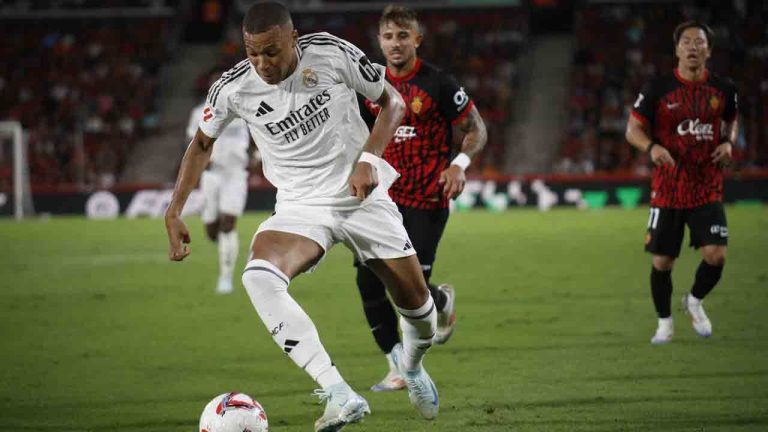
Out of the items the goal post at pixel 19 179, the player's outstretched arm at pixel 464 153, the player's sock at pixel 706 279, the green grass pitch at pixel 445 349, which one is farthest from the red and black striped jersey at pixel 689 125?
the goal post at pixel 19 179

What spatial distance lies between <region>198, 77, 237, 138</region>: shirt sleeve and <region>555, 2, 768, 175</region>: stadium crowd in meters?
21.7

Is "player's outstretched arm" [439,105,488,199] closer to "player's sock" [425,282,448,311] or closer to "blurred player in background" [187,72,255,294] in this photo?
"player's sock" [425,282,448,311]

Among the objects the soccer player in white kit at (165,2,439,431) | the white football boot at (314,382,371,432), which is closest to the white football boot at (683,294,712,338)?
the soccer player in white kit at (165,2,439,431)

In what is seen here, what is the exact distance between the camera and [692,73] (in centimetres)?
843

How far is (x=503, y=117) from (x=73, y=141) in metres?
13.2

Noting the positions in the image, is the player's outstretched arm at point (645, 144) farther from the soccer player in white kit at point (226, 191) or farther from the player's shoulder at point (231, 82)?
the soccer player in white kit at point (226, 191)

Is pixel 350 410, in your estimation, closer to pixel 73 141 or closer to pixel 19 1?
pixel 73 141

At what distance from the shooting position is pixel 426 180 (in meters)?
7.34

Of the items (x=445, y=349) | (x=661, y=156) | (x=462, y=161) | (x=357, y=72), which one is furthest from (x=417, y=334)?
(x=661, y=156)

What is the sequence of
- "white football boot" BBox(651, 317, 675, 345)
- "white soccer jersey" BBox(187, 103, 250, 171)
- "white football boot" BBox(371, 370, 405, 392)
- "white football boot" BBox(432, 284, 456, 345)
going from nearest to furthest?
1. "white football boot" BBox(371, 370, 405, 392)
2. "white football boot" BBox(432, 284, 456, 345)
3. "white football boot" BBox(651, 317, 675, 345)
4. "white soccer jersey" BBox(187, 103, 250, 171)

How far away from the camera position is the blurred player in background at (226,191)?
12641 mm

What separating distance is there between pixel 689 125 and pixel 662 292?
1.33m

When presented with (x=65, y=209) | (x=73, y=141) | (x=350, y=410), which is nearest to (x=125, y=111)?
(x=73, y=141)

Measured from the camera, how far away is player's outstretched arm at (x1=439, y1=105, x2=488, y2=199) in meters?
6.40
